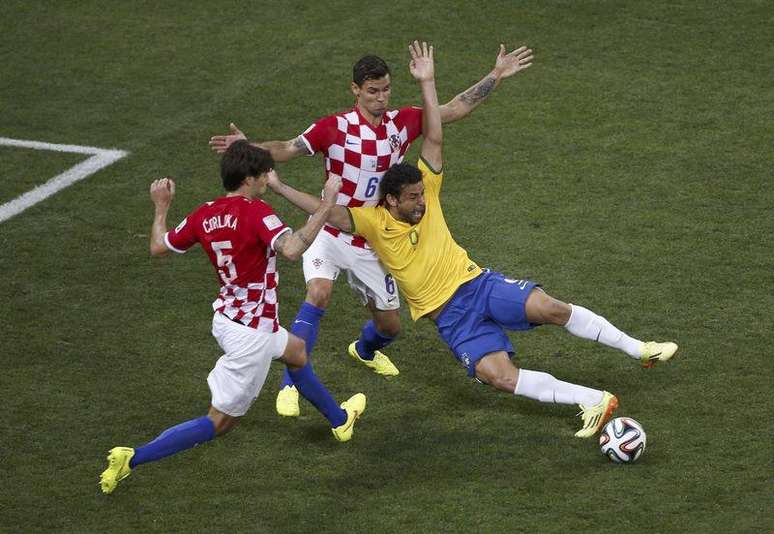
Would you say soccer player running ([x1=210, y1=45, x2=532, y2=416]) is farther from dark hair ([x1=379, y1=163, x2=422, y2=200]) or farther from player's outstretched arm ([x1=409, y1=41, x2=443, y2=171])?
dark hair ([x1=379, y1=163, x2=422, y2=200])

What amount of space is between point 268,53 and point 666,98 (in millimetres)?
4232

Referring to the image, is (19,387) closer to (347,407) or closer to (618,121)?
(347,407)

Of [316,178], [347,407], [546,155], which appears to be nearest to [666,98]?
[546,155]

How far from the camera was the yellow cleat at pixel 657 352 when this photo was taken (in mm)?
8930

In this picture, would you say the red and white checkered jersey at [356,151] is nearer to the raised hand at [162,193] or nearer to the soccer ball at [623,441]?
the raised hand at [162,193]

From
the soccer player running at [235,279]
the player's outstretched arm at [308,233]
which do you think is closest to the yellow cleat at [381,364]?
the soccer player running at [235,279]

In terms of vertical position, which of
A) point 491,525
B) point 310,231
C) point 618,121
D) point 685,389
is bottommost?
point 491,525

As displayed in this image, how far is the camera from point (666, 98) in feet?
44.0

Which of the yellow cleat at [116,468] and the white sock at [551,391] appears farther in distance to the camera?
the white sock at [551,391]

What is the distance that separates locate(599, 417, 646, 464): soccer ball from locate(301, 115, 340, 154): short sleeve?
272 cm

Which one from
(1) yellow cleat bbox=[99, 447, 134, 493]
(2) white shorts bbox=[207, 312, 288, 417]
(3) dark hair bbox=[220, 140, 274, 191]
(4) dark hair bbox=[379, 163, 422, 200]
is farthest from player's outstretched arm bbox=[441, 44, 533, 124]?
(1) yellow cleat bbox=[99, 447, 134, 493]

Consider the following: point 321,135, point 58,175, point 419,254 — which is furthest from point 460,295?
point 58,175

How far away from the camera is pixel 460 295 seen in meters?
8.86

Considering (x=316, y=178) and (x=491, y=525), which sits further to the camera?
(x=316, y=178)
